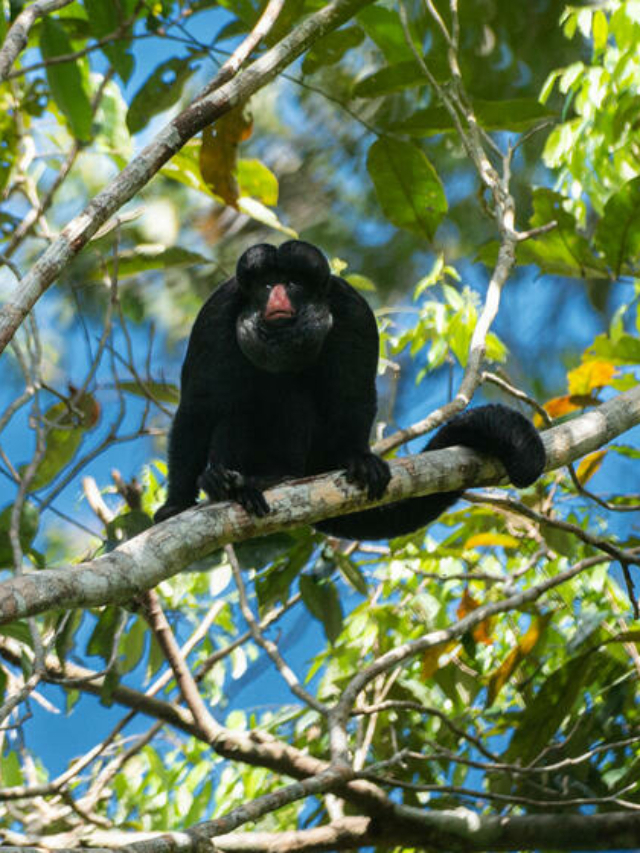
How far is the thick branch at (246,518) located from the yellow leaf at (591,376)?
2.64 ft

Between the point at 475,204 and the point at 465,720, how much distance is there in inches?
139

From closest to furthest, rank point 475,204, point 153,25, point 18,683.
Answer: point 153,25
point 18,683
point 475,204

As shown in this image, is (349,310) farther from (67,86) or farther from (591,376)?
(67,86)

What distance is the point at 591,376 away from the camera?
13.1ft

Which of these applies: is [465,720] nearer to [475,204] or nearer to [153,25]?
[153,25]

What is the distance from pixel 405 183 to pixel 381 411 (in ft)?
6.12

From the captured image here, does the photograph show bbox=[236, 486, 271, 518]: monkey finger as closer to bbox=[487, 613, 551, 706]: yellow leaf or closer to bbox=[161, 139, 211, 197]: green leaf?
bbox=[487, 613, 551, 706]: yellow leaf

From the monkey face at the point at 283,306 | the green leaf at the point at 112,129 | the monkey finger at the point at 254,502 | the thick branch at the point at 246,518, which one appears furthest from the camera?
the green leaf at the point at 112,129

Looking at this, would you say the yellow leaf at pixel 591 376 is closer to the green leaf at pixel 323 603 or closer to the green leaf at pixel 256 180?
the green leaf at pixel 323 603

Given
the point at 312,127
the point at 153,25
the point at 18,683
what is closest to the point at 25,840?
the point at 18,683

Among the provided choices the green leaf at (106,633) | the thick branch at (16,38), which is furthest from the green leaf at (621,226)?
the green leaf at (106,633)

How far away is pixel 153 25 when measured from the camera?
12.1ft

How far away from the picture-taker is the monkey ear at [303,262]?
11.5ft

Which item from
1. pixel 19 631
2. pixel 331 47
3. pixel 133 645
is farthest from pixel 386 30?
pixel 133 645
